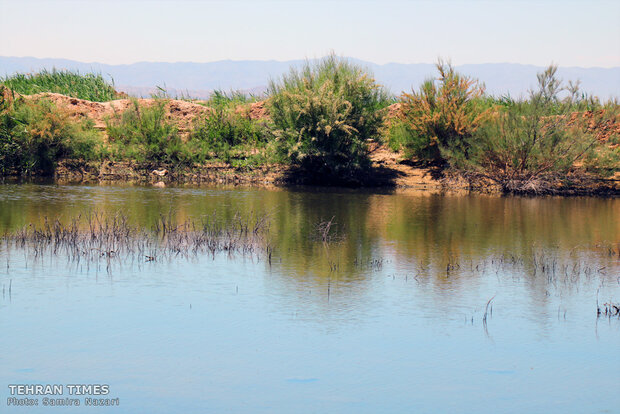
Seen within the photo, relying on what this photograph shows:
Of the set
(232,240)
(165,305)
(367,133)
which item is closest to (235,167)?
(367,133)

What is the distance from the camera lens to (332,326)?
35.1 feet

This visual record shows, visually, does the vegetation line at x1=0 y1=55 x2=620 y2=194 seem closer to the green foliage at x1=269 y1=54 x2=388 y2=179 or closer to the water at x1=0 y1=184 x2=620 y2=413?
the green foliage at x1=269 y1=54 x2=388 y2=179

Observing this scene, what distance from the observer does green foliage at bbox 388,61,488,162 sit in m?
33.0

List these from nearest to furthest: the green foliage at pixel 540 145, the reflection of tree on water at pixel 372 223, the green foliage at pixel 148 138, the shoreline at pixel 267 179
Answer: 1. the reflection of tree on water at pixel 372 223
2. the green foliage at pixel 540 145
3. the shoreline at pixel 267 179
4. the green foliage at pixel 148 138

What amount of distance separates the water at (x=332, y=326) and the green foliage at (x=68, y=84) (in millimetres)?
27968

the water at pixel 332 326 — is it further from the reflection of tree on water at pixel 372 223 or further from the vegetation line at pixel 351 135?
the vegetation line at pixel 351 135

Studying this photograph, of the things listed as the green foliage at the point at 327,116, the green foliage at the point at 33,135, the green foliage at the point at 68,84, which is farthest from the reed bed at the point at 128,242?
the green foliage at the point at 68,84

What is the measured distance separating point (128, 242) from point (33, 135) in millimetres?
19949

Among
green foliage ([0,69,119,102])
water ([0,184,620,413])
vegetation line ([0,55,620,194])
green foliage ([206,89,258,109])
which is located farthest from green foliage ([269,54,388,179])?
green foliage ([0,69,119,102])

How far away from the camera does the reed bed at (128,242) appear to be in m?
15.3

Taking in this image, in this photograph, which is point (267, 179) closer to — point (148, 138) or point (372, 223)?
point (148, 138)

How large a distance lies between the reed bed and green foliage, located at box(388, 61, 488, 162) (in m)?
16.8

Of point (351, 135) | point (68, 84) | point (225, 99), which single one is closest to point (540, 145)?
point (351, 135)

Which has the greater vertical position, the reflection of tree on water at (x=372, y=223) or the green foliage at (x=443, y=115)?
the green foliage at (x=443, y=115)
